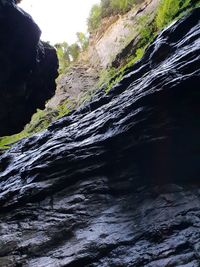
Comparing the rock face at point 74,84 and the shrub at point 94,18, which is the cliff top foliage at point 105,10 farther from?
the rock face at point 74,84

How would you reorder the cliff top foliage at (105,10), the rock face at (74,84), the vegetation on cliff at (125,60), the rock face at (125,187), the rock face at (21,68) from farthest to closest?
the cliff top foliage at (105,10) < the rock face at (74,84) < the vegetation on cliff at (125,60) < the rock face at (21,68) < the rock face at (125,187)

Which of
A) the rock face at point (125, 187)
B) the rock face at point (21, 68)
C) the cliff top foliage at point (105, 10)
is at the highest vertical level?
the cliff top foliage at point (105, 10)

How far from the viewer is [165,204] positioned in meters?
7.54

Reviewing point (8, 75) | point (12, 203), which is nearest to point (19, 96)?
point (8, 75)

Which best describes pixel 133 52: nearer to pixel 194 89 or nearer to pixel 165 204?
pixel 194 89

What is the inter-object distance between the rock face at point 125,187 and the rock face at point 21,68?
2.54 m

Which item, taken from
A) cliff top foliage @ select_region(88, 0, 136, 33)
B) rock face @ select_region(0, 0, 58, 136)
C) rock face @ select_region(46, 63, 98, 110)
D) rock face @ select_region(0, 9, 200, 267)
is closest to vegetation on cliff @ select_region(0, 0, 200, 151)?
cliff top foliage @ select_region(88, 0, 136, 33)

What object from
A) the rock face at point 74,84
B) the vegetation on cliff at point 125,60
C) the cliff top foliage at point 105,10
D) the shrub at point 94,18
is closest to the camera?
the vegetation on cliff at point 125,60

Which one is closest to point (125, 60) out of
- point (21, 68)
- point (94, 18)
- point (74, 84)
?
point (74, 84)

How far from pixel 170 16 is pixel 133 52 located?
4.22 metres

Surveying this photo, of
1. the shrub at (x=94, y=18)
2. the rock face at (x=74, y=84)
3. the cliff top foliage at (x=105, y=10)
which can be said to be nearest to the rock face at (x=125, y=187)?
the rock face at (x=74, y=84)

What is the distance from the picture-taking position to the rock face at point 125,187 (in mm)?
6727

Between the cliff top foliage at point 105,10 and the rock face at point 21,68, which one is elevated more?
the cliff top foliage at point 105,10

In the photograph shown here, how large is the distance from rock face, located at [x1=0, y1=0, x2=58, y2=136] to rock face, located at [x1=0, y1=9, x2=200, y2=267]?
2.54 meters
